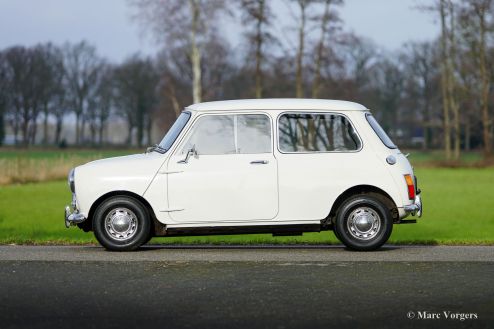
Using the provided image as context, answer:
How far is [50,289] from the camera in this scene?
293 inches

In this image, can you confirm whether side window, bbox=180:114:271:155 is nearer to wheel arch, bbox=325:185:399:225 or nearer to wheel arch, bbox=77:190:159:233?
wheel arch, bbox=77:190:159:233

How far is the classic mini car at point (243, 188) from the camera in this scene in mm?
10164

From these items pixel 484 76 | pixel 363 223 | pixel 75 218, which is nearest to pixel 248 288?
pixel 363 223

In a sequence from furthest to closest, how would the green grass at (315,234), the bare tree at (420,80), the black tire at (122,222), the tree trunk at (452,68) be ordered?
the bare tree at (420,80) < the tree trunk at (452,68) < the green grass at (315,234) < the black tire at (122,222)

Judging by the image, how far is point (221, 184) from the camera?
1019cm

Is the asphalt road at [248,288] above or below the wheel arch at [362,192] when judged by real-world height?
below

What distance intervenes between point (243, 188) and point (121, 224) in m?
1.51

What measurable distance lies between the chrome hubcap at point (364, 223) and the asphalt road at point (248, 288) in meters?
0.28

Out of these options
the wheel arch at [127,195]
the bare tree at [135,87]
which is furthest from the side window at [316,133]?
the bare tree at [135,87]

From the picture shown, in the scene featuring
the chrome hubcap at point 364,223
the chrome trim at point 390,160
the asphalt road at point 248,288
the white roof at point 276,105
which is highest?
the white roof at point 276,105

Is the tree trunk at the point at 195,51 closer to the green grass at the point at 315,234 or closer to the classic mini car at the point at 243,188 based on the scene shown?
the green grass at the point at 315,234

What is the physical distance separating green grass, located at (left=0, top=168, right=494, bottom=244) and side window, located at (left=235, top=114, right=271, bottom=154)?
7.40 ft

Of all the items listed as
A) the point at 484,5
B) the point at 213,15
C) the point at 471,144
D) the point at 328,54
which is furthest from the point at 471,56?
the point at 471,144

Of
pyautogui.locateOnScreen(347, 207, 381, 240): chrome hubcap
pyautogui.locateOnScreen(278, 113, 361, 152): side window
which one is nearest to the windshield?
pyautogui.locateOnScreen(278, 113, 361, 152): side window
